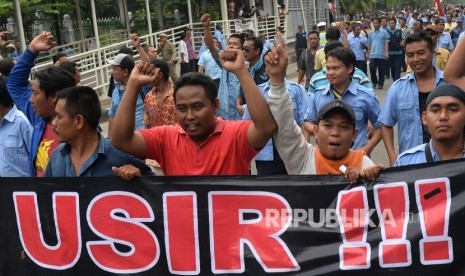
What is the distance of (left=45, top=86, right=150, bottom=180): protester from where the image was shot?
3.82 metres

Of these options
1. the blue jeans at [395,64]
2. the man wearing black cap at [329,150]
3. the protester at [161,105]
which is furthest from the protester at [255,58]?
the blue jeans at [395,64]

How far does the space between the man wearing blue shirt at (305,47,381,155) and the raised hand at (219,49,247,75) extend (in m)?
2.11

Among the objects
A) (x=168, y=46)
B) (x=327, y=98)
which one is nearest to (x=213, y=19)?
(x=168, y=46)

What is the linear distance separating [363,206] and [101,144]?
1394mm

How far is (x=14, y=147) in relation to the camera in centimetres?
476

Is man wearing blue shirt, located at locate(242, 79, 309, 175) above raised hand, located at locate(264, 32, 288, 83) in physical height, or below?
below

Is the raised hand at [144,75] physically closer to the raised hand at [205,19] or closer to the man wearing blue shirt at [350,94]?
the man wearing blue shirt at [350,94]

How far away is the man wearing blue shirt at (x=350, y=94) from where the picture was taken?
5.45m

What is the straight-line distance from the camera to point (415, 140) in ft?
16.6

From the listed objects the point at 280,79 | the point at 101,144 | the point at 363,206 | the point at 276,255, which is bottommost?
the point at 276,255

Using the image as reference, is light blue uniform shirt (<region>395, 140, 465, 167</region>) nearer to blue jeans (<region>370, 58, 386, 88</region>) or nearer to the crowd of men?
the crowd of men

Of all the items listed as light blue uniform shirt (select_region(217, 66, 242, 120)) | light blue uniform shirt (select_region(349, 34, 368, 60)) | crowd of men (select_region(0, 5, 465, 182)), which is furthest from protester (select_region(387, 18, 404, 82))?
crowd of men (select_region(0, 5, 465, 182))

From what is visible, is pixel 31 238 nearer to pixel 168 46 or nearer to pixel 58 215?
pixel 58 215

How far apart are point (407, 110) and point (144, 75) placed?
2.26 m
